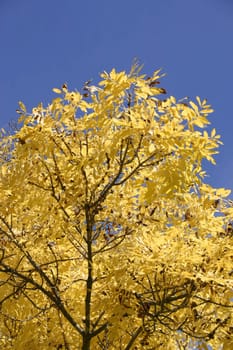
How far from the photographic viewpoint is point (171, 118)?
4.21m

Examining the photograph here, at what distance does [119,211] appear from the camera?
511 cm

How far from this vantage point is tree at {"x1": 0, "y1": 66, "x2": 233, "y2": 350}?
412cm

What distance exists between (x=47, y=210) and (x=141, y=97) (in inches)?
64.3

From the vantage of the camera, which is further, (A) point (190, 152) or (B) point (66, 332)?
(B) point (66, 332)

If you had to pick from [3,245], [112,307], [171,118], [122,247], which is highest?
[171,118]

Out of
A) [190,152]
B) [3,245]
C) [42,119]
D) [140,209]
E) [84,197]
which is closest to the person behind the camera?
[190,152]

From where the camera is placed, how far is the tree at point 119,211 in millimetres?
4125

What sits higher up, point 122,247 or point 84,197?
point 84,197

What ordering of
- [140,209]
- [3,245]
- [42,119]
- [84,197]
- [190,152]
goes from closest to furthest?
1. [190,152]
2. [42,119]
3. [84,197]
4. [140,209]
5. [3,245]

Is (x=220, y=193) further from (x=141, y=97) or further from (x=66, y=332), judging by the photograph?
(x=66, y=332)

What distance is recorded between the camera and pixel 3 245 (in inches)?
218

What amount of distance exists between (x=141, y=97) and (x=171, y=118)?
0.35 meters

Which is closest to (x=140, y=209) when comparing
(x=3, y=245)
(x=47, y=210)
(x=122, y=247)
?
(x=122, y=247)

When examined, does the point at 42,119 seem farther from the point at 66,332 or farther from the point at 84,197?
the point at 66,332
